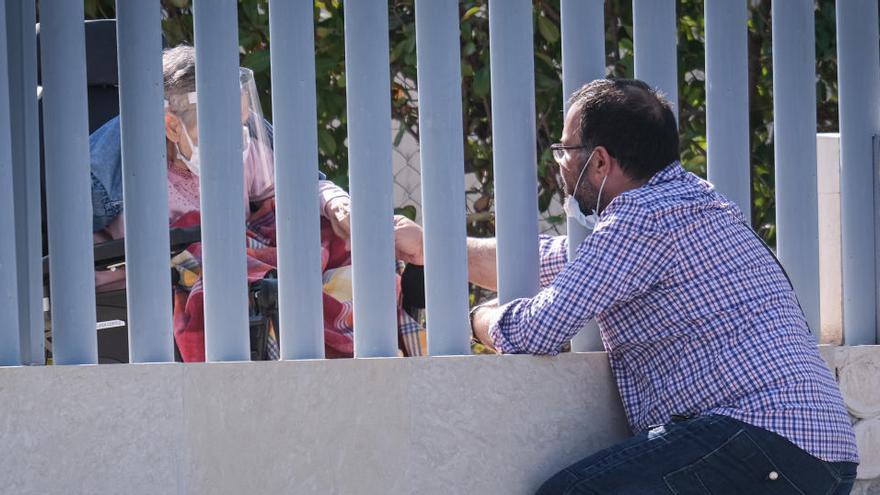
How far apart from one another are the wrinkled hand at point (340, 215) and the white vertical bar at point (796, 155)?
1007 millimetres

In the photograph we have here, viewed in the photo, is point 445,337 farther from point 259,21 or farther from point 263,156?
point 259,21

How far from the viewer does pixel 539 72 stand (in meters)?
4.28

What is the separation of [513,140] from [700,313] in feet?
1.96

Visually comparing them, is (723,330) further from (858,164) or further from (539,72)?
(539,72)

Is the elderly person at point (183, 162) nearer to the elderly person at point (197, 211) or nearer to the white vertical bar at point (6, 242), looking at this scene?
the elderly person at point (197, 211)

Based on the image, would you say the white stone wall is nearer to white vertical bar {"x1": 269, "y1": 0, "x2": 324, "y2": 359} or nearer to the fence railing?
the fence railing

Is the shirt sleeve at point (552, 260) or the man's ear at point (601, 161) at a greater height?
the man's ear at point (601, 161)

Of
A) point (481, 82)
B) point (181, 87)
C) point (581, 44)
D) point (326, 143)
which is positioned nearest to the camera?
point (581, 44)

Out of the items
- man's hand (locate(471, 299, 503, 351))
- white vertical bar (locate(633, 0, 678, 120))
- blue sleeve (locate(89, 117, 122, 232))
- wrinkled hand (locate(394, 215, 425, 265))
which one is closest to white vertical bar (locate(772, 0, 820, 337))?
white vertical bar (locate(633, 0, 678, 120))

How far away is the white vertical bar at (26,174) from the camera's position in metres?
2.87

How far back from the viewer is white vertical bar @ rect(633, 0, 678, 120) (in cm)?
304

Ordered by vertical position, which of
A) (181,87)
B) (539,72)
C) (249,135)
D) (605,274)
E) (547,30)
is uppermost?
(547,30)

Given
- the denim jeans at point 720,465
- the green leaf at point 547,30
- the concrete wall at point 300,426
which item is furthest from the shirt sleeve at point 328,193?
the green leaf at point 547,30

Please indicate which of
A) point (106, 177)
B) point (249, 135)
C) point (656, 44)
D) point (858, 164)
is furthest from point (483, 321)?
point (106, 177)
